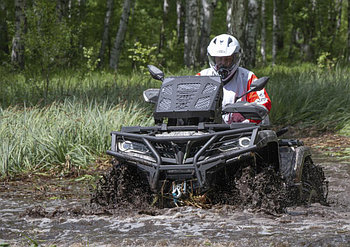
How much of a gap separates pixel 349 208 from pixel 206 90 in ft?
8.23

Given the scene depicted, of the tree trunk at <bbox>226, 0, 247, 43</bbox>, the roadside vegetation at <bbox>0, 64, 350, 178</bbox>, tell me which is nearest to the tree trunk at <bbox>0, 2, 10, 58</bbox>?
the roadside vegetation at <bbox>0, 64, 350, 178</bbox>

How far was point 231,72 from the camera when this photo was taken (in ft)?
22.1

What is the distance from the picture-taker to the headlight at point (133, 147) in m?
5.57

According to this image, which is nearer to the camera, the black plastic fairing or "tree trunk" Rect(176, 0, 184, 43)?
the black plastic fairing

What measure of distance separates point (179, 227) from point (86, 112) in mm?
5924

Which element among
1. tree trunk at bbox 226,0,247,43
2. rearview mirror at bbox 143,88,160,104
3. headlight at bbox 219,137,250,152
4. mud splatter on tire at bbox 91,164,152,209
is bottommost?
mud splatter on tire at bbox 91,164,152,209

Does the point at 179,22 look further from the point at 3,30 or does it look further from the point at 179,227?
the point at 179,227

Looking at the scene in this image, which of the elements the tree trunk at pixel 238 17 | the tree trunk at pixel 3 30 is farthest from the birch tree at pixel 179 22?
the tree trunk at pixel 238 17

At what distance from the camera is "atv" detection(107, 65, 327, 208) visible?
5.32 metres

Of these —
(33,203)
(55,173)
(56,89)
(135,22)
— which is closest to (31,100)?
(56,89)

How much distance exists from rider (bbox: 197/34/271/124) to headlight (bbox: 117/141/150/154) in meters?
1.27

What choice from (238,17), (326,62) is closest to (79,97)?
(238,17)

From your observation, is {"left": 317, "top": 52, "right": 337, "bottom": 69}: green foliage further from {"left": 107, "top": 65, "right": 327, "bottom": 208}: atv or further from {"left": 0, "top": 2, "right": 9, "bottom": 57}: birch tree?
{"left": 0, "top": 2, "right": 9, "bottom": 57}: birch tree

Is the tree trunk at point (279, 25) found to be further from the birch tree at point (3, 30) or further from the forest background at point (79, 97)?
the birch tree at point (3, 30)
